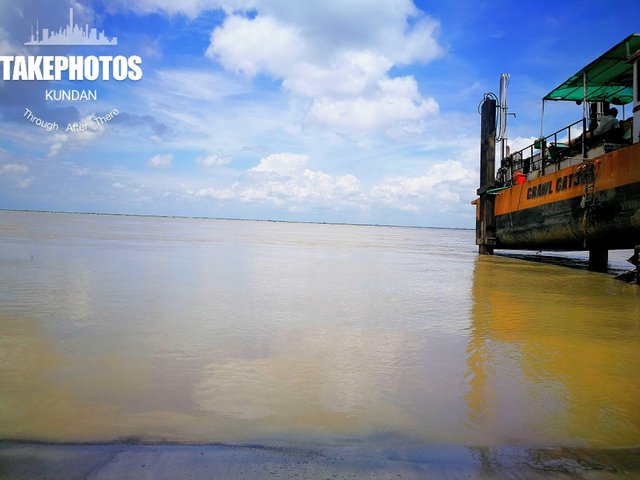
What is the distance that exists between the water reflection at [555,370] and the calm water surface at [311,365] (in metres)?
0.02

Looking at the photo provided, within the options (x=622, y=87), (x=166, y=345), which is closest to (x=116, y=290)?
(x=166, y=345)

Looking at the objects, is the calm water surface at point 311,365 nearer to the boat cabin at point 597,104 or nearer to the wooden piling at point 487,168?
the boat cabin at point 597,104

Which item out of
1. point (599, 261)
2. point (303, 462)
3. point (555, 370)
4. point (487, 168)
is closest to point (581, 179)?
point (599, 261)

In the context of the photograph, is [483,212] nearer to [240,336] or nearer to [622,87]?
[622,87]

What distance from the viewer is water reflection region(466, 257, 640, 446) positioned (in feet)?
8.55

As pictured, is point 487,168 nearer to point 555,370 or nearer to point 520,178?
point 520,178

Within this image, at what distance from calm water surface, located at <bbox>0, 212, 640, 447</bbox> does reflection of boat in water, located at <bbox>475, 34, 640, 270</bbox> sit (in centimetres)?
315

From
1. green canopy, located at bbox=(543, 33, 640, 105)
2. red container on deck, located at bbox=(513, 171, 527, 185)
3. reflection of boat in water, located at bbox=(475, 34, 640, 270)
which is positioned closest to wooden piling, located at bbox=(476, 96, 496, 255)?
reflection of boat in water, located at bbox=(475, 34, 640, 270)

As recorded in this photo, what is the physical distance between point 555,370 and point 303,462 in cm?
250

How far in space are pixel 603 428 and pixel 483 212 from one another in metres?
15.5

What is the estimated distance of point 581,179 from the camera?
1082 centimetres

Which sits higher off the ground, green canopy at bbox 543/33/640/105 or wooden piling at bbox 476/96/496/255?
green canopy at bbox 543/33/640/105

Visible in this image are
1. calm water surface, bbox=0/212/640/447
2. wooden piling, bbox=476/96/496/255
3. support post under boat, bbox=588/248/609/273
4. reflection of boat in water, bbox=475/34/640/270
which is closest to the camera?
calm water surface, bbox=0/212/640/447

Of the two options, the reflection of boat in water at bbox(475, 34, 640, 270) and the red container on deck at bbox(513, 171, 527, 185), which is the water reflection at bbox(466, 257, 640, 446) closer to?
the reflection of boat in water at bbox(475, 34, 640, 270)
